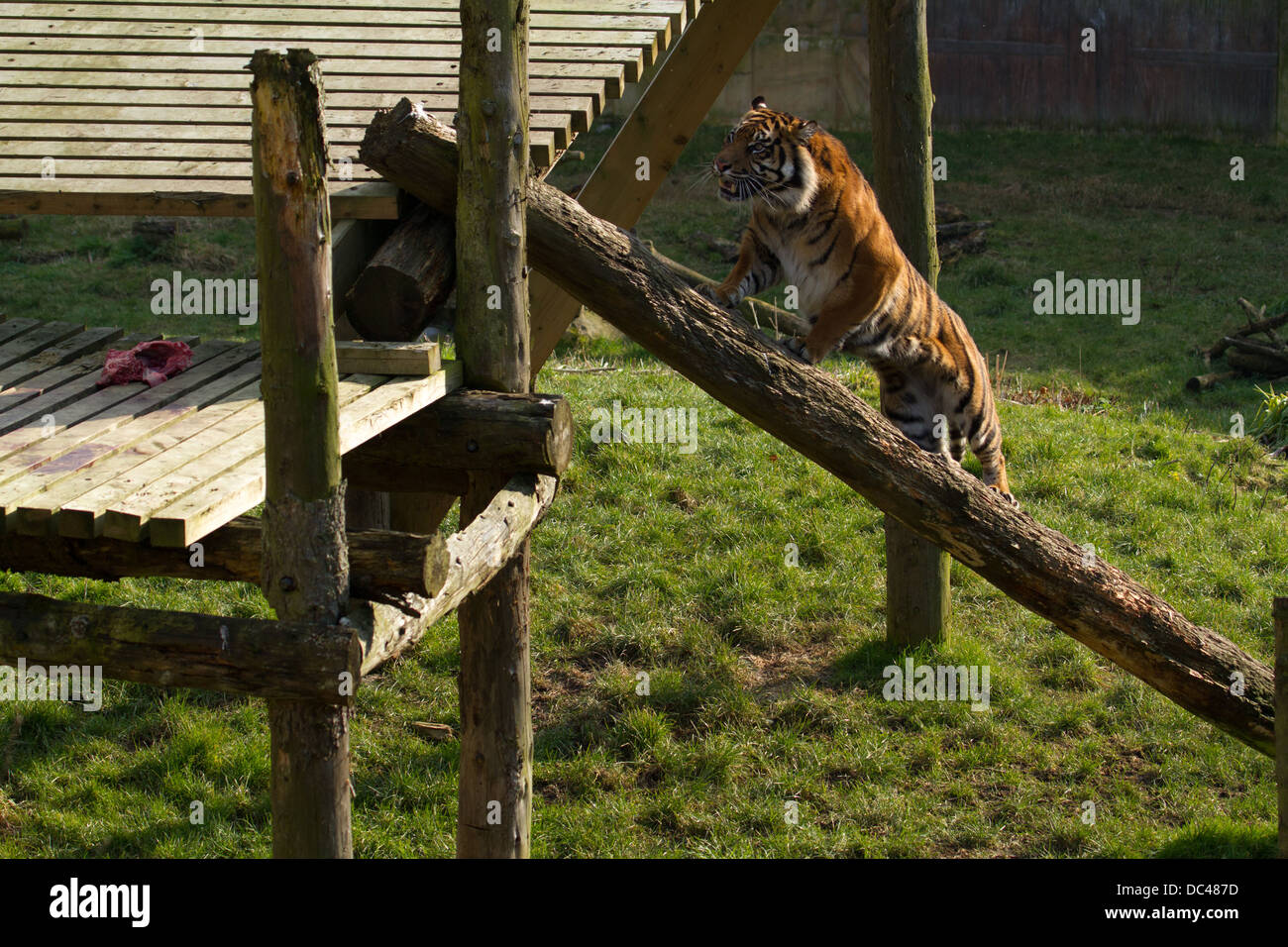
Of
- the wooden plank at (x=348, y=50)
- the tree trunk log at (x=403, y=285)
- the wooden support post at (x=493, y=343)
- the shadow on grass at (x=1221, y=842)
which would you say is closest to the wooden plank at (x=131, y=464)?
the tree trunk log at (x=403, y=285)

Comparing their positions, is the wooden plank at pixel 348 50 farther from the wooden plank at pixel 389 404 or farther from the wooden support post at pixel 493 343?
the wooden plank at pixel 389 404

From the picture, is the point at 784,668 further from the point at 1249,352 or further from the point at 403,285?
the point at 1249,352

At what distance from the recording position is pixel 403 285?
190 inches

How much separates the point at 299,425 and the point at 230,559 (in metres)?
0.67

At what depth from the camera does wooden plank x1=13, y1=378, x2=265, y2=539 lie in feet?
11.9

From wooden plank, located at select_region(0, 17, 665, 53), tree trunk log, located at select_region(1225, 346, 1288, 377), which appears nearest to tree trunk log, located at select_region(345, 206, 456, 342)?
wooden plank, located at select_region(0, 17, 665, 53)

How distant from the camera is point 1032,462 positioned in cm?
906

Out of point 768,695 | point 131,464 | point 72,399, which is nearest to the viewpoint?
point 131,464

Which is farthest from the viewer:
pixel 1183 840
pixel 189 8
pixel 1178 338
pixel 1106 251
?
pixel 1106 251

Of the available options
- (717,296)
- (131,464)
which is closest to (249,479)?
(131,464)

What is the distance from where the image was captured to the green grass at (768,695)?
6.27m

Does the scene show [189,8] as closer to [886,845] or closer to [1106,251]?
[886,845]
